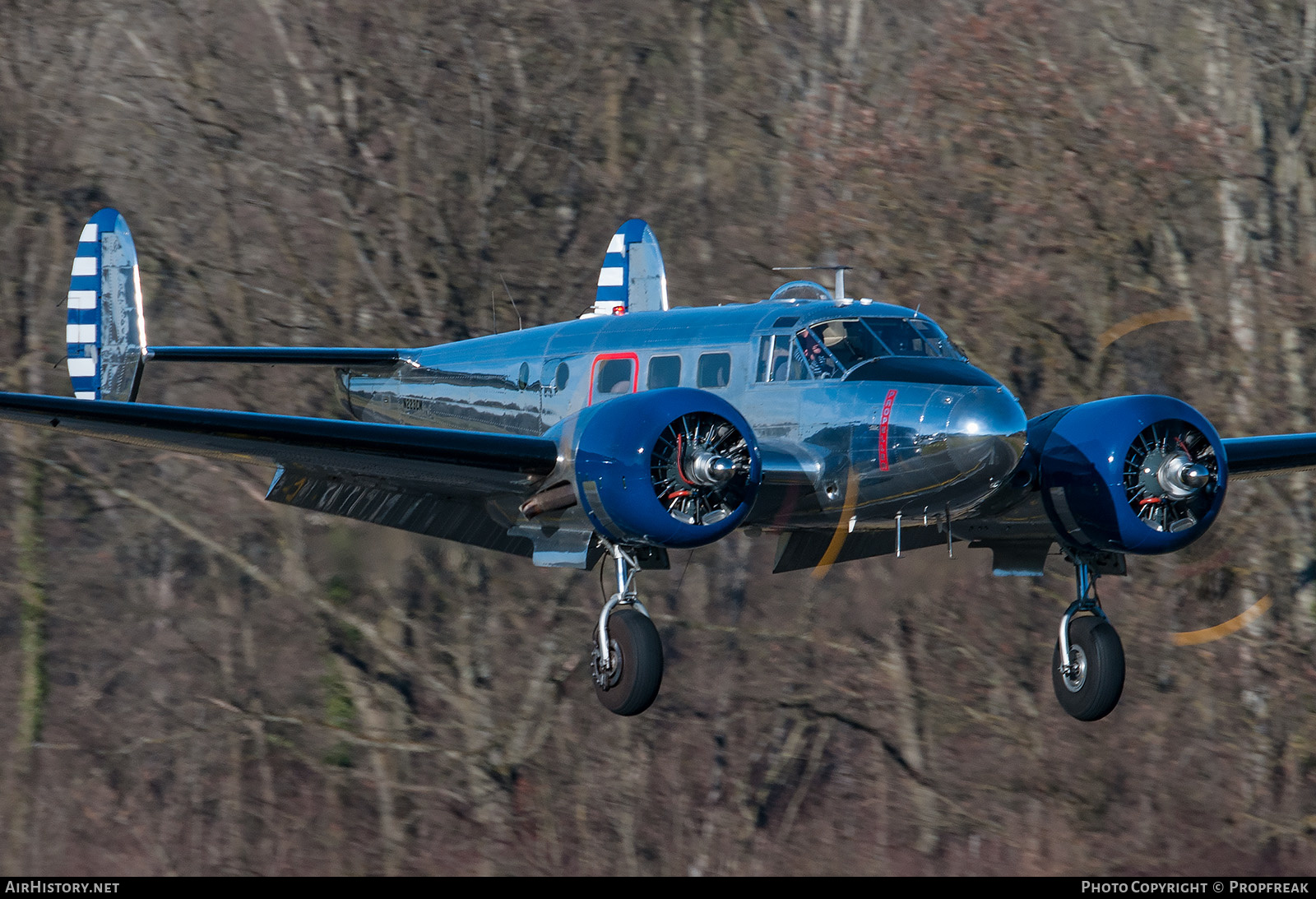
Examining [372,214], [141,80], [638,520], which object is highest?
[141,80]

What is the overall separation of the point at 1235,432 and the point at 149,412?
17.1 meters

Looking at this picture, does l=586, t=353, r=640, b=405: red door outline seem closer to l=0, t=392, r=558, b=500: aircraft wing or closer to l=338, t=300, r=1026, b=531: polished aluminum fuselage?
l=338, t=300, r=1026, b=531: polished aluminum fuselage

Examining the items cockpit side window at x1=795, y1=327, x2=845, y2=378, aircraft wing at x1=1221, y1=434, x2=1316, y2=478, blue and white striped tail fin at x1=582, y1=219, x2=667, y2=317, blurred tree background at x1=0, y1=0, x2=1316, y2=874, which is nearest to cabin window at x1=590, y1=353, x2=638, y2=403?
cockpit side window at x1=795, y1=327, x2=845, y2=378

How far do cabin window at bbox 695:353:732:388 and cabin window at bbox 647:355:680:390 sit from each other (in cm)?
24

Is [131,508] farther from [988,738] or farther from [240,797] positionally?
[988,738]

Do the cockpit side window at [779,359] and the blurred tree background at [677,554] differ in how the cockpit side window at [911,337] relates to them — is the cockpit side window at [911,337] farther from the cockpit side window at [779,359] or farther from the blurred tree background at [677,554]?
the blurred tree background at [677,554]

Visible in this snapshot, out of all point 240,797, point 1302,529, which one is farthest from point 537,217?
point 1302,529

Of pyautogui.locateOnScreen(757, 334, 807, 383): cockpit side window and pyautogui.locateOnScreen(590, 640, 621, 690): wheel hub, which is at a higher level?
pyautogui.locateOnScreen(757, 334, 807, 383): cockpit side window

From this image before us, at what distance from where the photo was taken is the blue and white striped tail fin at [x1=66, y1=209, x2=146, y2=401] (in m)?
17.8

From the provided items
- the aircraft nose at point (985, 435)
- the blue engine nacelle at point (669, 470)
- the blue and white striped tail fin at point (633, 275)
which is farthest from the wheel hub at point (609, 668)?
the blue and white striped tail fin at point (633, 275)

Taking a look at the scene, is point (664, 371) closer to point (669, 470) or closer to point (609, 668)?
point (669, 470)

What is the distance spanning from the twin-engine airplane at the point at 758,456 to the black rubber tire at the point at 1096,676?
23 millimetres

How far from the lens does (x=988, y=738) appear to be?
85.9 ft

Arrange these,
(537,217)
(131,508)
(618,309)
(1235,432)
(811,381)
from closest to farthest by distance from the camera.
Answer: (811,381)
(618,309)
(1235,432)
(131,508)
(537,217)
